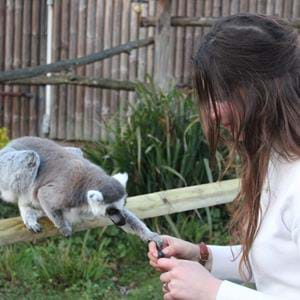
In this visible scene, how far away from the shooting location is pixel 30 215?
2979mm

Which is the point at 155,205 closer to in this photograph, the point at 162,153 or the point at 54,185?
the point at 54,185

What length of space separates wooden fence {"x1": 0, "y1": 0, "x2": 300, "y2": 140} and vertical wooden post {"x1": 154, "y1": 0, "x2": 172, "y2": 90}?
1.71 m

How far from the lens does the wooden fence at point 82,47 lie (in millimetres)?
8266

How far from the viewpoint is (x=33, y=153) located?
3.05m

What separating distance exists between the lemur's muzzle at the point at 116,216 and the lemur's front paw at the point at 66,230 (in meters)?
0.18

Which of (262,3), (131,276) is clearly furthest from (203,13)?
(131,276)

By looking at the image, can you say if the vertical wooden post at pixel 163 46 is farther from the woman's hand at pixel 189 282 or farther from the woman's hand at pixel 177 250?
the woman's hand at pixel 189 282

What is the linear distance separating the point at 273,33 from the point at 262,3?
6.71m

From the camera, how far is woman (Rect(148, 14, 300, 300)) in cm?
167

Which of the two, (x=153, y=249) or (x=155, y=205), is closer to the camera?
(x=153, y=249)

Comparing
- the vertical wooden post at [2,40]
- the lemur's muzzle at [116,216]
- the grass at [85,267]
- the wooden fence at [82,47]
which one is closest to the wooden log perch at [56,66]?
the grass at [85,267]

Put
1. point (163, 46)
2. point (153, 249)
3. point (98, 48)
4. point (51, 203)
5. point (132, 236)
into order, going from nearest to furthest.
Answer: point (153, 249) < point (51, 203) < point (132, 236) < point (163, 46) < point (98, 48)

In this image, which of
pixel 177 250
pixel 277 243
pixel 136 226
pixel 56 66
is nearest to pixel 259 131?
pixel 277 243

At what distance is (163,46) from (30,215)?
3724 mm
